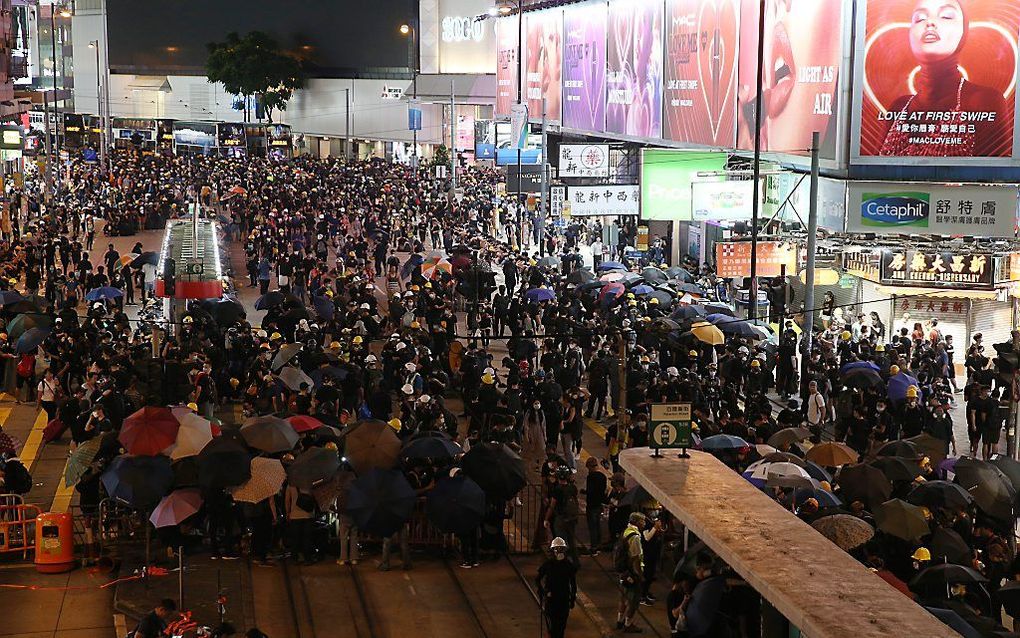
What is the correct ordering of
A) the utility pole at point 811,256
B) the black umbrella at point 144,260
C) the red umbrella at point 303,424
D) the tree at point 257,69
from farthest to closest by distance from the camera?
the tree at point 257,69
the black umbrella at point 144,260
the utility pole at point 811,256
the red umbrella at point 303,424

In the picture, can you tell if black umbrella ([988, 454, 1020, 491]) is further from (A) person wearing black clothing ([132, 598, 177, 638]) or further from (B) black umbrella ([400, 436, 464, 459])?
(A) person wearing black clothing ([132, 598, 177, 638])

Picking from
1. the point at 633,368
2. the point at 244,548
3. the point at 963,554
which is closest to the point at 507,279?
the point at 633,368

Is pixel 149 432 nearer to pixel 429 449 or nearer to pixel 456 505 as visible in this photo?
pixel 429 449

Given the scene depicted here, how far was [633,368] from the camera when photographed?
23672 millimetres

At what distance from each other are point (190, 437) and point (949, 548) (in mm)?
8240

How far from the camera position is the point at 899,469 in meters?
16.5

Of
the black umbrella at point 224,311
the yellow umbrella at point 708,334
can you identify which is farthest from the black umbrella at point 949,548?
the black umbrella at point 224,311

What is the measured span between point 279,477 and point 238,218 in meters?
42.9

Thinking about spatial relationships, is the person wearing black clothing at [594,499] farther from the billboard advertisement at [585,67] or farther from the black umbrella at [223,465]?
the billboard advertisement at [585,67]

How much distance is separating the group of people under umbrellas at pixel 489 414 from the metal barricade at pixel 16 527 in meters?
0.85

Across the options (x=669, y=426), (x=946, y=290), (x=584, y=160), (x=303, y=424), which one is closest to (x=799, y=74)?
(x=946, y=290)

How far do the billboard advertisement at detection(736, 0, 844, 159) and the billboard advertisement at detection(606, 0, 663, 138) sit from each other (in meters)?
9.03

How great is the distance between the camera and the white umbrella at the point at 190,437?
16.7 m

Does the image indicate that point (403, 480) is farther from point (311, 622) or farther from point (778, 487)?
point (778, 487)
